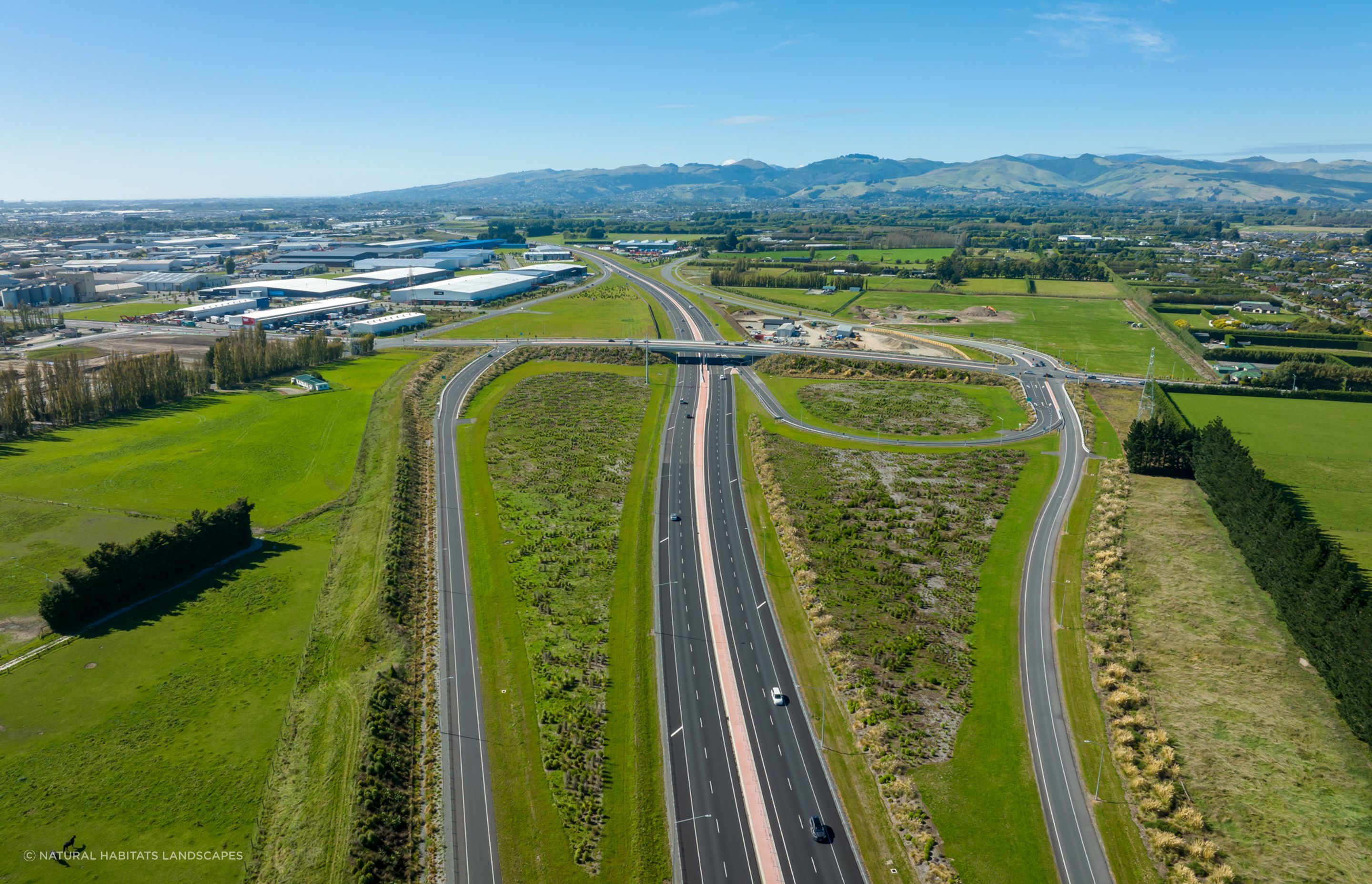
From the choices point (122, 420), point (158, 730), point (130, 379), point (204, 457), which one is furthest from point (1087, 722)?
point (130, 379)

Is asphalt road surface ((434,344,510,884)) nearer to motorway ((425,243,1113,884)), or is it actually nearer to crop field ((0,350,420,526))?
motorway ((425,243,1113,884))

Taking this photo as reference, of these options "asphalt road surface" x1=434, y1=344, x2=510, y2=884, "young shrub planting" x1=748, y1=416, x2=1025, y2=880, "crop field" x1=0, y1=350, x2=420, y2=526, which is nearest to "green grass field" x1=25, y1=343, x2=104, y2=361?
"crop field" x1=0, y1=350, x2=420, y2=526

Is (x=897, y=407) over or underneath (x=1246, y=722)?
over

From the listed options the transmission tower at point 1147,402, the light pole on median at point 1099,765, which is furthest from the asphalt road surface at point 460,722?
the transmission tower at point 1147,402

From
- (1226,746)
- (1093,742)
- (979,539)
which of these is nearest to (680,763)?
(1093,742)

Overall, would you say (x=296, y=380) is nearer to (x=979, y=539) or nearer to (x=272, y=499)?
(x=272, y=499)

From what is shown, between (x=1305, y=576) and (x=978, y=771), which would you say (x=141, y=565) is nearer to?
(x=978, y=771)

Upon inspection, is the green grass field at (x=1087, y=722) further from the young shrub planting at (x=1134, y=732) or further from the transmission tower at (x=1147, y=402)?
the transmission tower at (x=1147, y=402)
